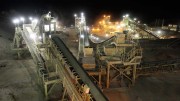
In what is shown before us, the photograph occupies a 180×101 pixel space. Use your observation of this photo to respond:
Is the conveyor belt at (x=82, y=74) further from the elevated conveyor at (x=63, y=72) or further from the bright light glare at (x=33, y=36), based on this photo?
the bright light glare at (x=33, y=36)

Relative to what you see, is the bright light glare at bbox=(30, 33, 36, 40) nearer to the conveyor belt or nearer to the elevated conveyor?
the elevated conveyor

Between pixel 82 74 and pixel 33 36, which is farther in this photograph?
pixel 33 36

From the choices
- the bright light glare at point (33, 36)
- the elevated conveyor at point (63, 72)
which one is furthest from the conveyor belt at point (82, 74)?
the bright light glare at point (33, 36)

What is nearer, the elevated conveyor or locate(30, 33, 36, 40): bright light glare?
the elevated conveyor

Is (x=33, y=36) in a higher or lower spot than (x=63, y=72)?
higher

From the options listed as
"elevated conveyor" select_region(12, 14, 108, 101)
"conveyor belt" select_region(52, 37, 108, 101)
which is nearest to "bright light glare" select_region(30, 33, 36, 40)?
"elevated conveyor" select_region(12, 14, 108, 101)

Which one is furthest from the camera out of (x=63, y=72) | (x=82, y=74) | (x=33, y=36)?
(x=33, y=36)

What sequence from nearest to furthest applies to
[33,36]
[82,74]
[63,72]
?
[82,74] → [63,72] → [33,36]

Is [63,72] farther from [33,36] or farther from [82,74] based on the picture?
[33,36]

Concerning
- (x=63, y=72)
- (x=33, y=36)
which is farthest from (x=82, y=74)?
(x=33, y=36)

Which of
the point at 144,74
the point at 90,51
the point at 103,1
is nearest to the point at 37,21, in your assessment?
the point at 90,51

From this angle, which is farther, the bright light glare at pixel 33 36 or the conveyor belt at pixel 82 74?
the bright light glare at pixel 33 36

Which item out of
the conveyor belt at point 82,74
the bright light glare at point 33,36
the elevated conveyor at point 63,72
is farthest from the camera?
the bright light glare at point 33,36

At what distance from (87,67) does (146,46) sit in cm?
1740
